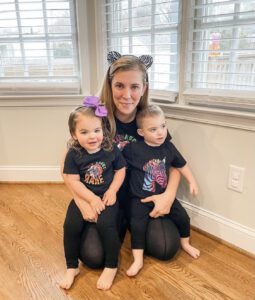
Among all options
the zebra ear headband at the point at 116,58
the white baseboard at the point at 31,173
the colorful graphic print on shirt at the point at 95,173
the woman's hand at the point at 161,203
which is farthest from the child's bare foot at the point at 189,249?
the white baseboard at the point at 31,173

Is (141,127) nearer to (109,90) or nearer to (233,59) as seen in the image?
(109,90)

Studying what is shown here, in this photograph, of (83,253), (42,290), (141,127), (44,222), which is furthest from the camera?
(44,222)

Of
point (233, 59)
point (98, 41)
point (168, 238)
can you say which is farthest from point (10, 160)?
point (233, 59)

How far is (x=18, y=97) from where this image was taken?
2.30 m

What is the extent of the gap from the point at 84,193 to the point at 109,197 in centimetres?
13

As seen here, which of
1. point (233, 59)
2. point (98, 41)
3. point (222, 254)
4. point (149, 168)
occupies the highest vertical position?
point (98, 41)

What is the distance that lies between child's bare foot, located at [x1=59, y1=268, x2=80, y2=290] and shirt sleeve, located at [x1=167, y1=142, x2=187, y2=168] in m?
0.76

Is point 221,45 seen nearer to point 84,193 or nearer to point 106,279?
point 84,193

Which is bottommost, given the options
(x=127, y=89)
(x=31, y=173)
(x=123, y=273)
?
(x=123, y=273)

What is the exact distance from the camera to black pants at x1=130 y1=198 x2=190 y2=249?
4.96 ft

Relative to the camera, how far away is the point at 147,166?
5.15ft

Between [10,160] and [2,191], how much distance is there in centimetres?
27

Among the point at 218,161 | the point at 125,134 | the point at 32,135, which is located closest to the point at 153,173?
the point at 125,134

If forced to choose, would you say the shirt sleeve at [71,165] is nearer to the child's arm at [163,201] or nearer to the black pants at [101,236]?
the black pants at [101,236]
